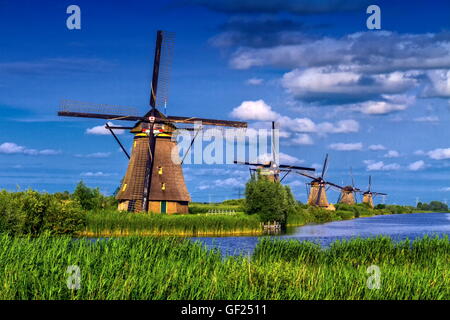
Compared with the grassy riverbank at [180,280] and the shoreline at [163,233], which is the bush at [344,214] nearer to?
the shoreline at [163,233]

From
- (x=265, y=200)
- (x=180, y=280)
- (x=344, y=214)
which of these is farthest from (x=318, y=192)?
(x=180, y=280)

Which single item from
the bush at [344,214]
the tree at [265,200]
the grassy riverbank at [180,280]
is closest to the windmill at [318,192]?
the bush at [344,214]

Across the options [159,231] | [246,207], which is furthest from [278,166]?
[159,231]

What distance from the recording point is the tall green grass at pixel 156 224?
35.0 meters

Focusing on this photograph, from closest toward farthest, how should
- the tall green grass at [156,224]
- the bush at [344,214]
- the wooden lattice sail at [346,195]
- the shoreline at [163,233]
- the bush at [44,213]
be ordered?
the bush at [44,213] → the shoreline at [163,233] → the tall green grass at [156,224] → the bush at [344,214] → the wooden lattice sail at [346,195]

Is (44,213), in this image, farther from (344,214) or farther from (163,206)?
(344,214)

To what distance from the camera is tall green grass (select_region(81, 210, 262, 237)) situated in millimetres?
Answer: 35000

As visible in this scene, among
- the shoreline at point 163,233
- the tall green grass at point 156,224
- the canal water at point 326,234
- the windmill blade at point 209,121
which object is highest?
the windmill blade at point 209,121

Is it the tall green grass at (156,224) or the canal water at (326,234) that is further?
the tall green grass at (156,224)

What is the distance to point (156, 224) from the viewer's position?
117 ft

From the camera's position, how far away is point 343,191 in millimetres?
97562

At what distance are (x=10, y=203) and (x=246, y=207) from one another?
73.4 feet
